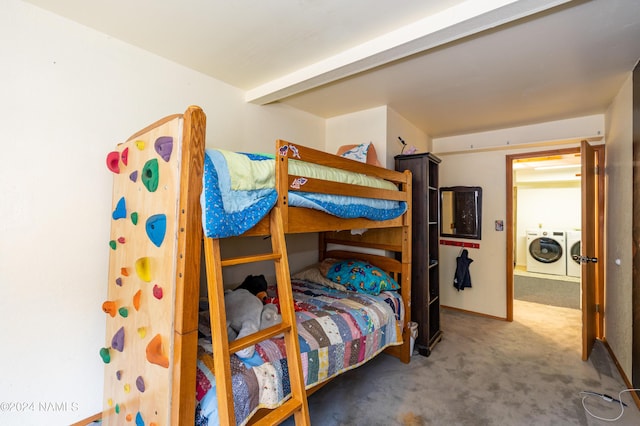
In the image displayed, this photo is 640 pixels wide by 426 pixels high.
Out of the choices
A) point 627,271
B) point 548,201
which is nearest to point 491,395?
point 627,271

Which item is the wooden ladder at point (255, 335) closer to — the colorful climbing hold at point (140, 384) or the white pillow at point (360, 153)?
the colorful climbing hold at point (140, 384)

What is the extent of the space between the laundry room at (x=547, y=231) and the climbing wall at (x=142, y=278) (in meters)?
5.22

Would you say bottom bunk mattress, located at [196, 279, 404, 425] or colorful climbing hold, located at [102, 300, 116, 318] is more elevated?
colorful climbing hold, located at [102, 300, 116, 318]

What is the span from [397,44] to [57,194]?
2.15 metres

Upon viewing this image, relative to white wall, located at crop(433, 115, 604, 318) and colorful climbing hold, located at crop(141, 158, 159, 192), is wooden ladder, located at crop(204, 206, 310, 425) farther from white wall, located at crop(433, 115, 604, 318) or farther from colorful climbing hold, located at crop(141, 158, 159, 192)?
white wall, located at crop(433, 115, 604, 318)

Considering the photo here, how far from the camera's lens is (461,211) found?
13.7 ft

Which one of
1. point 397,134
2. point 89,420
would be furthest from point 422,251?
point 89,420

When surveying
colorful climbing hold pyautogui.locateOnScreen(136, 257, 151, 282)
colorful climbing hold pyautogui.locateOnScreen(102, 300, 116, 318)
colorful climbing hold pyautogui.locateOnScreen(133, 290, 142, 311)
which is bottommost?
colorful climbing hold pyautogui.locateOnScreen(102, 300, 116, 318)

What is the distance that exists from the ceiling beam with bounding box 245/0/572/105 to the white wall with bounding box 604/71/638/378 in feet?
5.46

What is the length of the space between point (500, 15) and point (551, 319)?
3.87 metres

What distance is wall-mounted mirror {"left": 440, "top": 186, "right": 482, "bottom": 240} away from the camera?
4.05 metres

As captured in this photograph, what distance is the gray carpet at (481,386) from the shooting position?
1958 millimetres

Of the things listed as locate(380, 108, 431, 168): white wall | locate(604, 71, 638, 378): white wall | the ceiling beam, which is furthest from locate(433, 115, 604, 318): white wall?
the ceiling beam

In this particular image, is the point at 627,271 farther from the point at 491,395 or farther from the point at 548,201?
the point at 548,201
